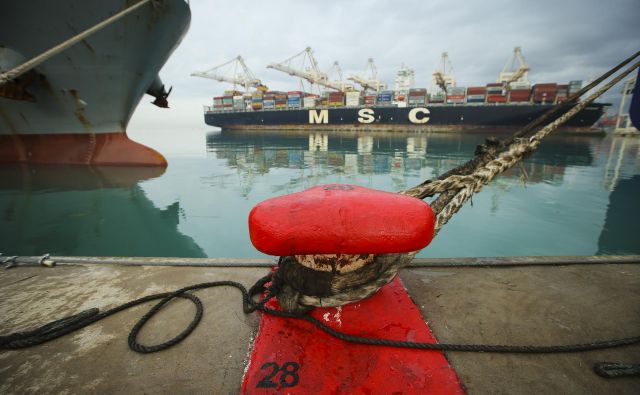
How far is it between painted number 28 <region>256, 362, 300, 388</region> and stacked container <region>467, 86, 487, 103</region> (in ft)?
135

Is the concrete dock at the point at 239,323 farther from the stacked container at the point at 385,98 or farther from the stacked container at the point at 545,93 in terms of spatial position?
the stacked container at the point at 385,98

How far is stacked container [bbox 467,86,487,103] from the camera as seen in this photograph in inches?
1360

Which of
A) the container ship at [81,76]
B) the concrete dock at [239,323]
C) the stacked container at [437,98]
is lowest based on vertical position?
the concrete dock at [239,323]

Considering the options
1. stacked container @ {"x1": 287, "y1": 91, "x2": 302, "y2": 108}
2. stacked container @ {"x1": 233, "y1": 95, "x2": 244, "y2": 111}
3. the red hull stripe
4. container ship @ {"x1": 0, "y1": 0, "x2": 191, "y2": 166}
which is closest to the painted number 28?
container ship @ {"x1": 0, "y1": 0, "x2": 191, "y2": 166}

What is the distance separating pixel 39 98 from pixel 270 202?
10.7m

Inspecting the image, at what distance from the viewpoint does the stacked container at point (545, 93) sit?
31.1m

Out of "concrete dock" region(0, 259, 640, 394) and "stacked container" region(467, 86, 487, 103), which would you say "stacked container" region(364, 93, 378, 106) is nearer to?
"stacked container" region(467, 86, 487, 103)

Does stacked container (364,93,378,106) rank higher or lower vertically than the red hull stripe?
higher

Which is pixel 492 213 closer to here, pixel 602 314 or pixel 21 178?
pixel 602 314

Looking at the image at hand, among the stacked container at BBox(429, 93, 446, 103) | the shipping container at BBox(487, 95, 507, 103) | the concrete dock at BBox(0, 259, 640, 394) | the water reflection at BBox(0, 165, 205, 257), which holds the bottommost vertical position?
the water reflection at BBox(0, 165, 205, 257)

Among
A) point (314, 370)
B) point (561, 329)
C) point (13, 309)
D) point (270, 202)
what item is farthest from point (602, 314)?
point (13, 309)

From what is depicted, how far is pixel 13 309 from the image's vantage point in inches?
64.6

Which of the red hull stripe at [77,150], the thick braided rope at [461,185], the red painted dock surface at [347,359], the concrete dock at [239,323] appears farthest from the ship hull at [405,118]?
the red painted dock surface at [347,359]

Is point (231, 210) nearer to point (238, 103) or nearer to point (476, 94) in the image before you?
point (476, 94)
